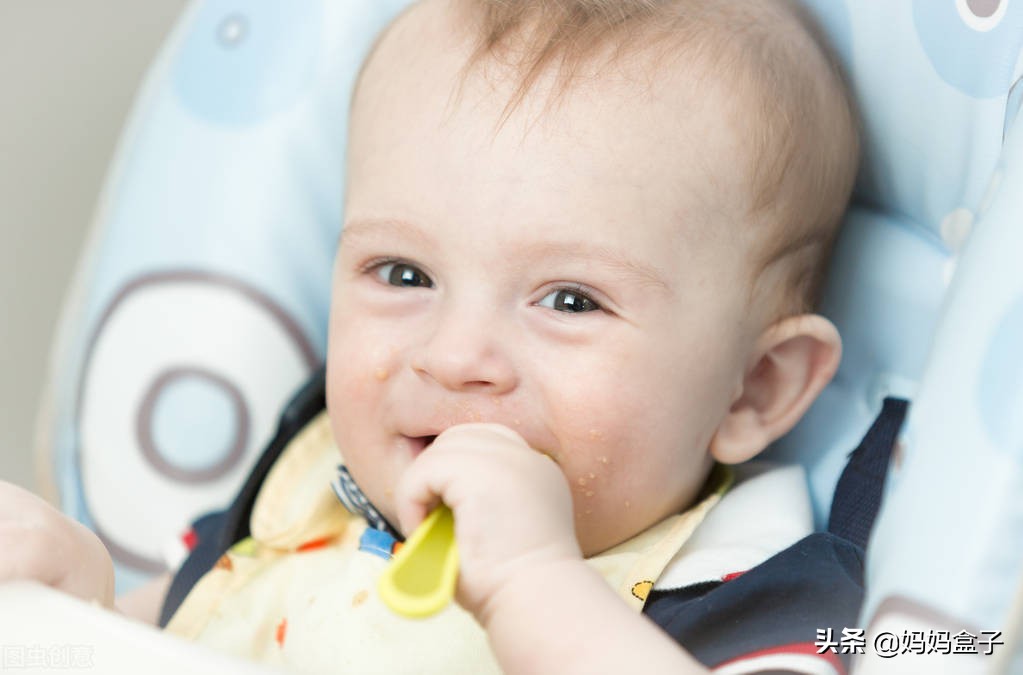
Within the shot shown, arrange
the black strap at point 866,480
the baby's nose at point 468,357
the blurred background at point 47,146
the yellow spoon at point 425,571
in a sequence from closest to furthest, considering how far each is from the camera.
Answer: the yellow spoon at point 425,571 → the baby's nose at point 468,357 → the black strap at point 866,480 → the blurred background at point 47,146

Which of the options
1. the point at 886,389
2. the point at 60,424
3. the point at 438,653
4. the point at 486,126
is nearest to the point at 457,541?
the point at 438,653

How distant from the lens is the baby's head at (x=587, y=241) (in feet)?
2.42

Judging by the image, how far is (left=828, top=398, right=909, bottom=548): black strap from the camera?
2.71ft

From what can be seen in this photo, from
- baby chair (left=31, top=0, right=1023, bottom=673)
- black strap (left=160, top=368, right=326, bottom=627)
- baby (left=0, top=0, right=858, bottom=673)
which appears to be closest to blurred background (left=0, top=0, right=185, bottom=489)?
baby chair (left=31, top=0, right=1023, bottom=673)

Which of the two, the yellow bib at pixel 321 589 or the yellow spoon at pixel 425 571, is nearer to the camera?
the yellow spoon at pixel 425 571

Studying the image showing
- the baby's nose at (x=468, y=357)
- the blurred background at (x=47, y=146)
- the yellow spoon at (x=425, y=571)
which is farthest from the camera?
the blurred background at (x=47, y=146)

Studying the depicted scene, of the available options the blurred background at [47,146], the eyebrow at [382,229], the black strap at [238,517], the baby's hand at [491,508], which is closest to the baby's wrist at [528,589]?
the baby's hand at [491,508]

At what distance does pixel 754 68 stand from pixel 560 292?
202 millimetres

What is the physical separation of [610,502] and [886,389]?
0.26 m

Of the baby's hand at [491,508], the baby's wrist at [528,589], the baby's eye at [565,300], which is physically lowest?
the baby's wrist at [528,589]

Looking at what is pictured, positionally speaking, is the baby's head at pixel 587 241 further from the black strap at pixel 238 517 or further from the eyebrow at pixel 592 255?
the black strap at pixel 238 517

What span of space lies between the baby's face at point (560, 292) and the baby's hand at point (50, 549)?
0.18 metres

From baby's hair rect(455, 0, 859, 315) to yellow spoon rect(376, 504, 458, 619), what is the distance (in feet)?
0.90

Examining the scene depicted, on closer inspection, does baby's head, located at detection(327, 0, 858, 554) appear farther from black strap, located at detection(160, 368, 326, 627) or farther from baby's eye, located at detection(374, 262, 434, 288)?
black strap, located at detection(160, 368, 326, 627)
